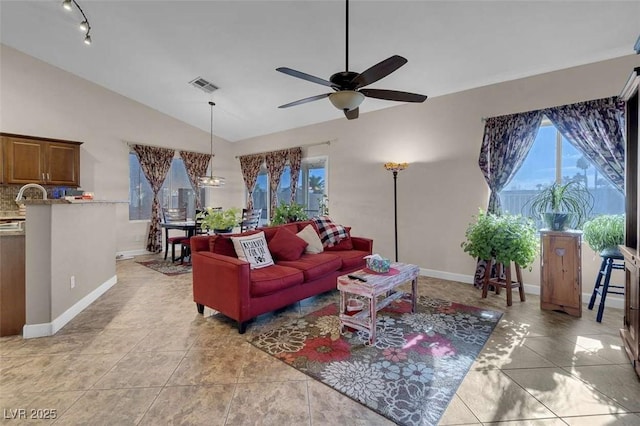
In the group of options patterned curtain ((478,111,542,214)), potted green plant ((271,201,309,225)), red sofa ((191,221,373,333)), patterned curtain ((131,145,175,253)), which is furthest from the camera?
patterned curtain ((131,145,175,253))

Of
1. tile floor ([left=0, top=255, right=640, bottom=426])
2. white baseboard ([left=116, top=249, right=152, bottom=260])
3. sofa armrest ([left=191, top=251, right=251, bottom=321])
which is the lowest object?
tile floor ([left=0, top=255, right=640, bottom=426])

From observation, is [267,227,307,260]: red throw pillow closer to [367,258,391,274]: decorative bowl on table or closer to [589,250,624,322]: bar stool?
[367,258,391,274]: decorative bowl on table

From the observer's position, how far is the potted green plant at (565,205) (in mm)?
3382

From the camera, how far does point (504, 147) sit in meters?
4.09

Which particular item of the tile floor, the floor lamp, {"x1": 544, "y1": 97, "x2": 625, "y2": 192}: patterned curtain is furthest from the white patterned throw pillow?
{"x1": 544, "y1": 97, "x2": 625, "y2": 192}: patterned curtain

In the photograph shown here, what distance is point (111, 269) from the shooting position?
4352 mm

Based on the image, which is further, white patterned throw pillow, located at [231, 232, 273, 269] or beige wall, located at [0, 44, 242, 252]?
beige wall, located at [0, 44, 242, 252]

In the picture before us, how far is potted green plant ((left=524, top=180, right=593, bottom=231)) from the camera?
3.38 metres

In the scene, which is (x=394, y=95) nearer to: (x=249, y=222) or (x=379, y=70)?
(x=379, y=70)

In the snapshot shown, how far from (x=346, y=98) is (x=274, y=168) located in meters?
4.82

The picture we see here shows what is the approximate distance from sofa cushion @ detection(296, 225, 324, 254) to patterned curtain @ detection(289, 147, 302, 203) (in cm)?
264

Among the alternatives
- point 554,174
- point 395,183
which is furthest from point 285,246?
point 554,174

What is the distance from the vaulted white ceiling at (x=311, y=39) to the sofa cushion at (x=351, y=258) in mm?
2562

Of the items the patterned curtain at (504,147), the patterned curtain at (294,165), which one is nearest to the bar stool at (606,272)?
the patterned curtain at (504,147)
